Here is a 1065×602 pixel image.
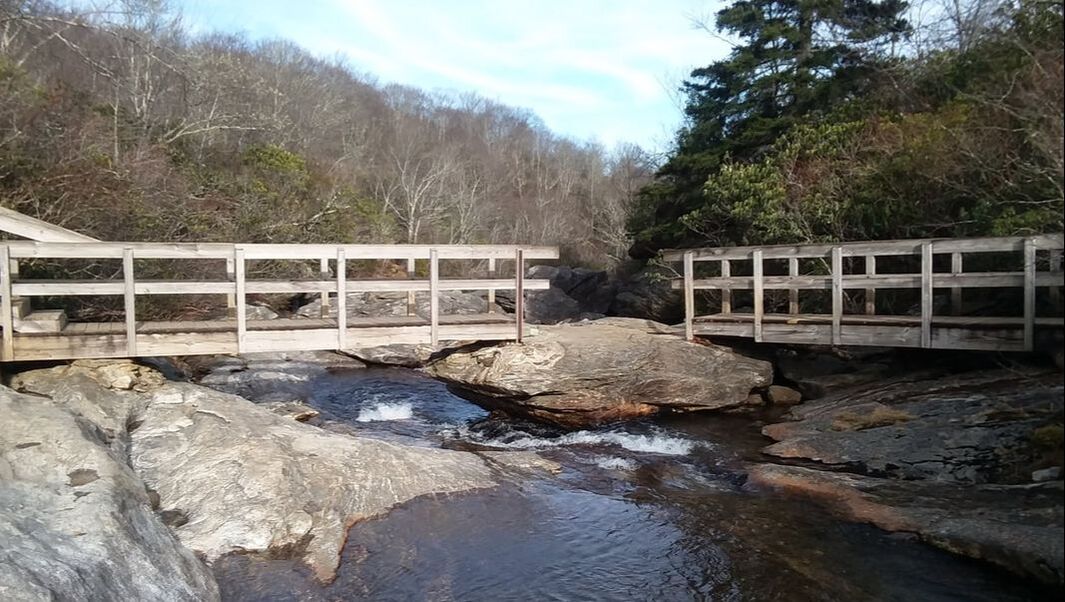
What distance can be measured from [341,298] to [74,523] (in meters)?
4.73

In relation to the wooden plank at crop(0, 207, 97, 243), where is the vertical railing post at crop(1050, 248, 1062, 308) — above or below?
below

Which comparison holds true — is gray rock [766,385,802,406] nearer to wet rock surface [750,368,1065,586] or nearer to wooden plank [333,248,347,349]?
wet rock surface [750,368,1065,586]

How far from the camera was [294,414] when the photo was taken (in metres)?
10.6

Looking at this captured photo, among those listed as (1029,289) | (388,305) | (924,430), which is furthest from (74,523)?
(388,305)

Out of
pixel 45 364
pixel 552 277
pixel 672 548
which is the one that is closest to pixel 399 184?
pixel 552 277

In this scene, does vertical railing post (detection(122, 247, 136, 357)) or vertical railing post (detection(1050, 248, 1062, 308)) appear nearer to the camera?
vertical railing post (detection(1050, 248, 1062, 308))

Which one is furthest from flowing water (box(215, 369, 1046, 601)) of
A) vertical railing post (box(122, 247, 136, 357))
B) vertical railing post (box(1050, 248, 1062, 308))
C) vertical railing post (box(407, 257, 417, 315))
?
vertical railing post (box(122, 247, 136, 357))

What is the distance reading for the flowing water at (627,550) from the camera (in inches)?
209

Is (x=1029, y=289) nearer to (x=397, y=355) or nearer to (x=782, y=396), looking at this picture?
(x=782, y=396)

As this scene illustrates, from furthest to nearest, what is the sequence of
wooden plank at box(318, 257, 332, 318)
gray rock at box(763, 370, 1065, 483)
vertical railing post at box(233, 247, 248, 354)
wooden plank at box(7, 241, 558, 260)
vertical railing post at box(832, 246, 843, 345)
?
vertical railing post at box(832, 246, 843, 345) < wooden plank at box(318, 257, 332, 318) < vertical railing post at box(233, 247, 248, 354) < wooden plank at box(7, 241, 558, 260) < gray rock at box(763, 370, 1065, 483)

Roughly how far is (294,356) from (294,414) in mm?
6583

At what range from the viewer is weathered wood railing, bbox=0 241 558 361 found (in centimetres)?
750

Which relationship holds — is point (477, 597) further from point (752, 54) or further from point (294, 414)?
point (752, 54)

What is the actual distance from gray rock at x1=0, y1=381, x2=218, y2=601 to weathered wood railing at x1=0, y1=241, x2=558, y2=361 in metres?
1.75
